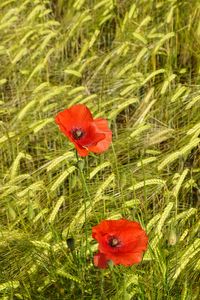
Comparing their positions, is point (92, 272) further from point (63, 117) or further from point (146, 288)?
point (63, 117)

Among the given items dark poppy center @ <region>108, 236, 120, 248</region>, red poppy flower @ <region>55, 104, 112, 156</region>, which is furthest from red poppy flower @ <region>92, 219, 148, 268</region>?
red poppy flower @ <region>55, 104, 112, 156</region>

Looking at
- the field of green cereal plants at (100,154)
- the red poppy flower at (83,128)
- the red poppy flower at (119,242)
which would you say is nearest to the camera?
the red poppy flower at (119,242)

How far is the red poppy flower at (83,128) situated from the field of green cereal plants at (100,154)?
45mm

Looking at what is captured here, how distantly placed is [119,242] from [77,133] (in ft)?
0.80

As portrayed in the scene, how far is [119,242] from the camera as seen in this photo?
137 cm

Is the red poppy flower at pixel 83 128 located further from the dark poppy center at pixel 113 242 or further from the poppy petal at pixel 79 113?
the dark poppy center at pixel 113 242

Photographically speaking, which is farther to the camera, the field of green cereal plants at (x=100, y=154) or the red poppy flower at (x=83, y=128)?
the field of green cereal plants at (x=100, y=154)

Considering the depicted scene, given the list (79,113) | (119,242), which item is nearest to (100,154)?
(79,113)

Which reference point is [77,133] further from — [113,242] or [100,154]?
[100,154]

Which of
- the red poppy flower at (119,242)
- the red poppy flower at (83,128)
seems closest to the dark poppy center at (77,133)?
the red poppy flower at (83,128)

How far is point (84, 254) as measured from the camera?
5.70 feet

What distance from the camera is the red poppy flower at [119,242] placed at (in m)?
1.34

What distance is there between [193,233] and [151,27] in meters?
1.28

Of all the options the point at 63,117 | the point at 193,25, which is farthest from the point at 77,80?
the point at 63,117
